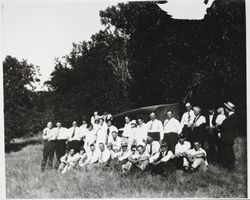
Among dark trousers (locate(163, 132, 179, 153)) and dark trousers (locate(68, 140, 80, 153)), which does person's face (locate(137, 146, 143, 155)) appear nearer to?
dark trousers (locate(163, 132, 179, 153))


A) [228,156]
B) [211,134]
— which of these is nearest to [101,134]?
[211,134]

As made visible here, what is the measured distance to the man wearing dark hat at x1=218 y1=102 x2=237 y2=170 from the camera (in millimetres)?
4938

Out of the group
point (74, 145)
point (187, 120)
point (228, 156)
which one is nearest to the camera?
point (228, 156)

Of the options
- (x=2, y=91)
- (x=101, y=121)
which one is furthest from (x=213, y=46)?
(x=2, y=91)

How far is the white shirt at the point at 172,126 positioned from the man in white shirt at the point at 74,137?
1172mm

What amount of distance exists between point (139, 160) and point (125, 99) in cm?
84

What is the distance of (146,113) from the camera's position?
507 centimetres

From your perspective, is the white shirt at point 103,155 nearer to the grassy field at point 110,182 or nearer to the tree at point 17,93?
the grassy field at point 110,182

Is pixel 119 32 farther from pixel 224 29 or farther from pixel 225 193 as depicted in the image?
pixel 225 193

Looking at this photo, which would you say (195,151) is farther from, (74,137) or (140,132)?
(74,137)

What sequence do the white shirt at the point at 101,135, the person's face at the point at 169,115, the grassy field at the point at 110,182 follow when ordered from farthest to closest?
the white shirt at the point at 101,135, the person's face at the point at 169,115, the grassy field at the point at 110,182

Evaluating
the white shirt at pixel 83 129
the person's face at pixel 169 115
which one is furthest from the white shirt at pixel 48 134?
the person's face at pixel 169 115

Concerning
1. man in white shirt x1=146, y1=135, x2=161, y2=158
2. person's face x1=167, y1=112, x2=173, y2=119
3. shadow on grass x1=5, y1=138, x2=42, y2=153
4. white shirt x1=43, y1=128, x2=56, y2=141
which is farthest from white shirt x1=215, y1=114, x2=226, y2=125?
shadow on grass x1=5, y1=138, x2=42, y2=153

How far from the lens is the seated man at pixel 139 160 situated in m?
5.05
